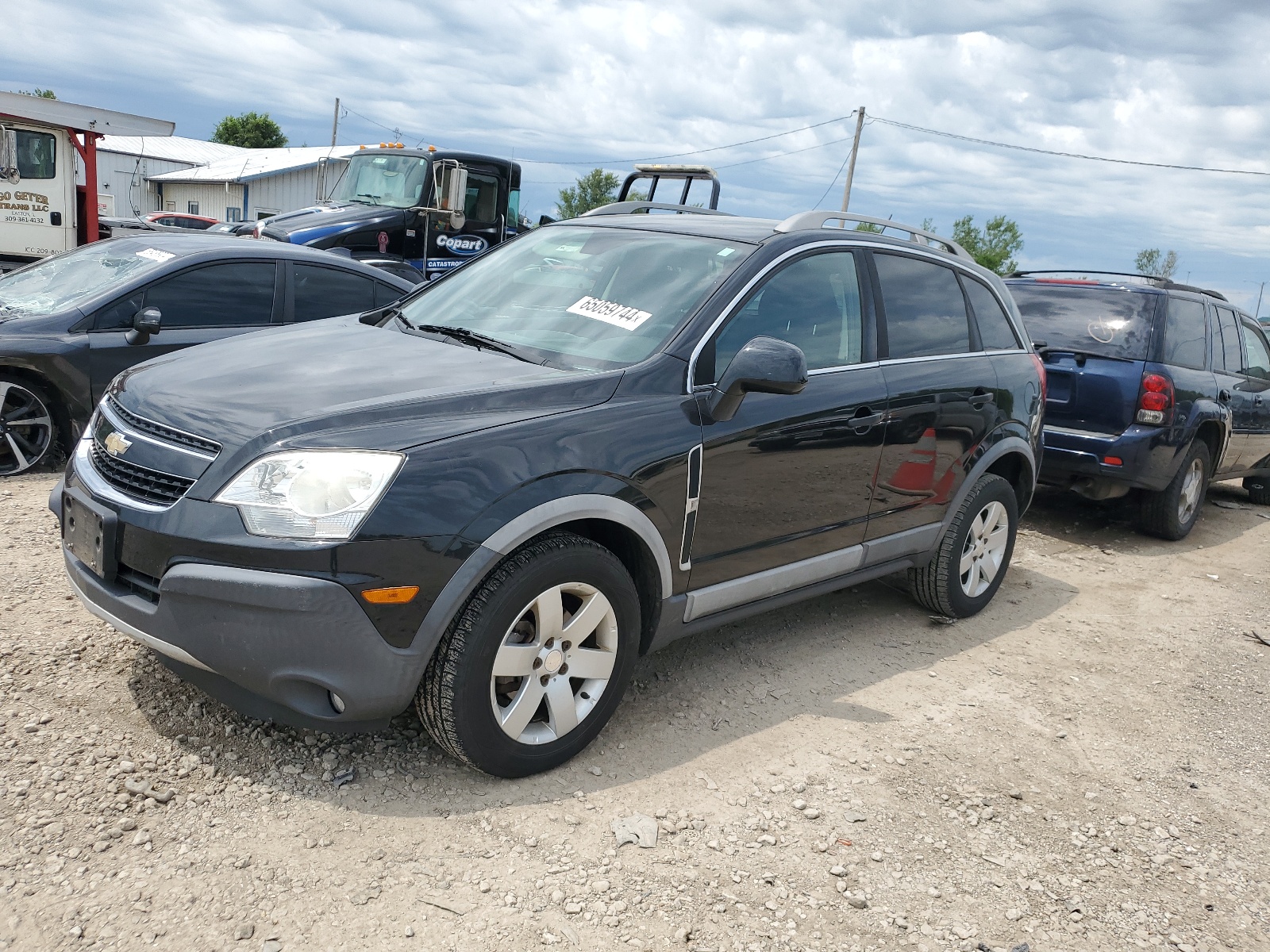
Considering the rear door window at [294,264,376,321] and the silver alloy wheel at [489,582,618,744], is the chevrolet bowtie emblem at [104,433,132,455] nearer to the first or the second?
the silver alloy wheel at [489,582,618,744]

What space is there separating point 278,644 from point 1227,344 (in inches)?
311

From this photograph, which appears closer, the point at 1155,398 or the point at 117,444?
the point at 117,444

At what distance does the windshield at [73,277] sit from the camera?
6113 mm

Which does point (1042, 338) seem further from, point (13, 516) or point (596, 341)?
point (13, 516)

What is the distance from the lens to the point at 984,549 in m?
5.27

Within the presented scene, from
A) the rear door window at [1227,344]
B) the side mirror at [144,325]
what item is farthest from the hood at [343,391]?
the rear door window at [1227,344]

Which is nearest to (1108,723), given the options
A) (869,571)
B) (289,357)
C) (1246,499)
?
(869,571)

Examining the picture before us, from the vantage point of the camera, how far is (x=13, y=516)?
513 cm

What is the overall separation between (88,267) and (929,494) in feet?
17.5

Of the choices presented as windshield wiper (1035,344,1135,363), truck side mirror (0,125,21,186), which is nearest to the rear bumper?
windshield wiper (1035,344,1135,363)

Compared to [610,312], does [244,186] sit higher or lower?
lower

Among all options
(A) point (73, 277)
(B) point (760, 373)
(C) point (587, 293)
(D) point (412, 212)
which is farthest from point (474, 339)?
(D) point (412, 212)

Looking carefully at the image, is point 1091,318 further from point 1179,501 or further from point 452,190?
point 452,190

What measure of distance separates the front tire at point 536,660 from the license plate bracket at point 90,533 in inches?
38.4
